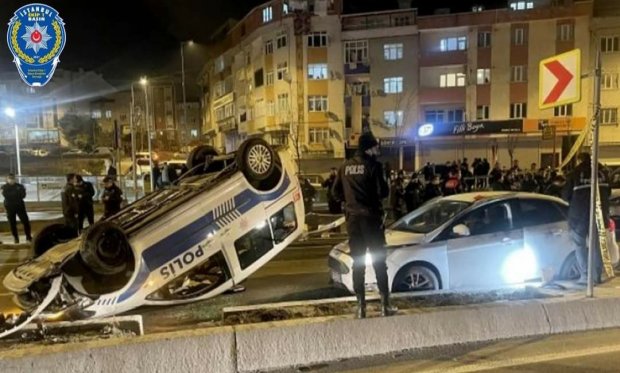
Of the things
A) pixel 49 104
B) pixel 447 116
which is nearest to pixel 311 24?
pixel 447 116

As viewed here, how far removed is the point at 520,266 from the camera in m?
7.18

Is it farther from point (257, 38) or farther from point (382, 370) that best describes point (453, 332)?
point (257, 38)

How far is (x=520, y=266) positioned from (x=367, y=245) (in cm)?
297

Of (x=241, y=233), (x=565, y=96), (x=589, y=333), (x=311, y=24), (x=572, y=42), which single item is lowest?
(x=589, y=333)

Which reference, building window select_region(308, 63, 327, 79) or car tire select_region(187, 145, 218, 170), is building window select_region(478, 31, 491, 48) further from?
car tire select_region(187, 145, 218, 170)

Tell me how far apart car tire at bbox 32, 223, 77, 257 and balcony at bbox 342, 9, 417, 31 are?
3770cm

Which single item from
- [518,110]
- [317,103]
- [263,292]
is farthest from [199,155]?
[518,110]

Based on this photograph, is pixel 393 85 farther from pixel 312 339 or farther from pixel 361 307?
pixel 312 339

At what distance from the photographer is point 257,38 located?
4662 cm

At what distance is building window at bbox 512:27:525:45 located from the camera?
128 feet

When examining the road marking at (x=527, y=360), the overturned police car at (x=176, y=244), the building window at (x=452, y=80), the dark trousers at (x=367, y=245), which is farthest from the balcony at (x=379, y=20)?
the road marking at (x=527, y=360)

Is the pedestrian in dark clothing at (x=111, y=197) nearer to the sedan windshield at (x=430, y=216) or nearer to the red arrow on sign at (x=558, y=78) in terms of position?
the sedan windshield at (x=430, y=216)

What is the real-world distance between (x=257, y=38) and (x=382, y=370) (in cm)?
4488

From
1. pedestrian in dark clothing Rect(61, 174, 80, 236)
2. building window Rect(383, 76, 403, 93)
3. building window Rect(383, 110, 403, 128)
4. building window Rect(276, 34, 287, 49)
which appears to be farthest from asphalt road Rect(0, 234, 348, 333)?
building window Rect(276, 34, 287, 49)
